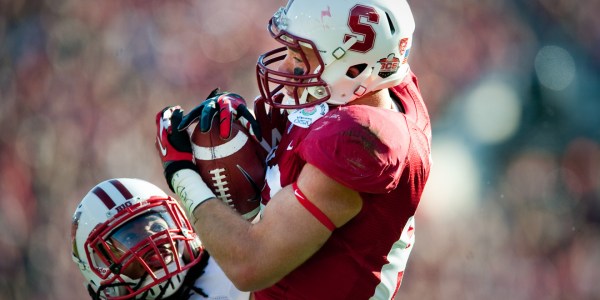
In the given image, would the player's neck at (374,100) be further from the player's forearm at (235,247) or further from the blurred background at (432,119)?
the blurred background at (432,119)

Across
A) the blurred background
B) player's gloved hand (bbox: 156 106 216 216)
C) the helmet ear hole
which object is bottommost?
the blurred background

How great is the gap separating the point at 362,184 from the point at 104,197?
47.1 inches

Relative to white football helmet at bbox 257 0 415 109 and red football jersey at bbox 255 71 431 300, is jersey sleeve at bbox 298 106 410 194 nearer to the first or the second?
Answer: red football jersey at bbox 255 71 431 300

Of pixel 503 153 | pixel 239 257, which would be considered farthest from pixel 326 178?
pixel 503 153

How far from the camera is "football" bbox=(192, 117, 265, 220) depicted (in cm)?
244

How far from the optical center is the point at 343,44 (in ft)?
7.72

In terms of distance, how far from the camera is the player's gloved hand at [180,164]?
93.4 inches

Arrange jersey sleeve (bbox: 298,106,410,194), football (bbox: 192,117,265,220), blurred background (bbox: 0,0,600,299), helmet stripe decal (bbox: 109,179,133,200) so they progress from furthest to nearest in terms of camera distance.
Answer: blurred background (bbox: 0,0,600,299)
helmet stripe decal (bbox: 109,179,133,200)
football (bbox: 192,117,265,220)
jersey sleeve (bbox: 298,106,410,194)

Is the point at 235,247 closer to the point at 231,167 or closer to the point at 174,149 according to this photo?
the point at 231,167

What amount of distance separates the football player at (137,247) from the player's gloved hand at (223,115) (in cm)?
55

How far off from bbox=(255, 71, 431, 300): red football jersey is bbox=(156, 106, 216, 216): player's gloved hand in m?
0.20

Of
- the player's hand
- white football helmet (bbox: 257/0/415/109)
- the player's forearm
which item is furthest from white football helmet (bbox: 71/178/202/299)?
white football helmet (bbox: 257/0/415/109)

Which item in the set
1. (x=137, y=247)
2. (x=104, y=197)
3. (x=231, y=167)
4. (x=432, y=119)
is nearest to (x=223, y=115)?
(x=231, y=167)

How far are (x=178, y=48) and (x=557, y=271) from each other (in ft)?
8.74
